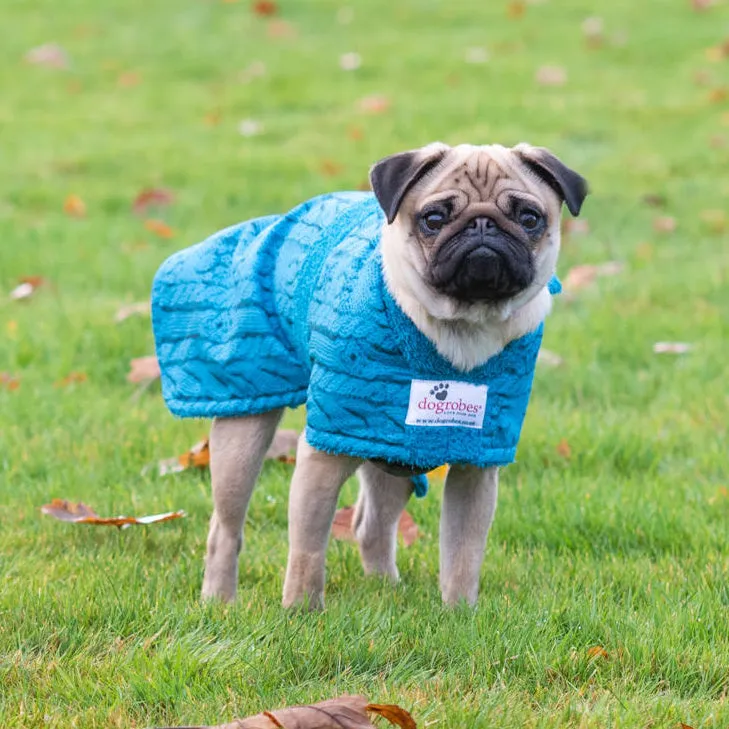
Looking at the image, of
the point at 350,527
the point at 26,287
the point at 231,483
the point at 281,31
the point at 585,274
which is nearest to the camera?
the point at 231,483

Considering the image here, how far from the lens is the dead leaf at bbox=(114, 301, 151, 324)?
686cm

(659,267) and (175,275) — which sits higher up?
(175,275)

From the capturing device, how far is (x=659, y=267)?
8.20 metres

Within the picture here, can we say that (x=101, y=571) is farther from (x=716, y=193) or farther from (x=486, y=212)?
(x=716, y=193)

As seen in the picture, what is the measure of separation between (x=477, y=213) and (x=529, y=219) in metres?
0.16

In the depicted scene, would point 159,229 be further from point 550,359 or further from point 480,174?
point 480,174

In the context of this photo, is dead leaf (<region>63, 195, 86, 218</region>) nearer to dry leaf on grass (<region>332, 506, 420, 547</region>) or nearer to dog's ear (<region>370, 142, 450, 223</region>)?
dry leaf on grass (<region>332, 506, 420, 547</region>)

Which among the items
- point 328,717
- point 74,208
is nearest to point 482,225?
point 328,717

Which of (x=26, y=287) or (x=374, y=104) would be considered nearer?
(x=26, y=287)

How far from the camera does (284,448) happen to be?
554 centimetres

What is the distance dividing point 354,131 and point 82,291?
13.6 ft

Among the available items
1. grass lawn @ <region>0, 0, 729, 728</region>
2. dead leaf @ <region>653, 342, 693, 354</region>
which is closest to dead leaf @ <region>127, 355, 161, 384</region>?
grass lawn @ <region>0, 0, 729, 728</region>

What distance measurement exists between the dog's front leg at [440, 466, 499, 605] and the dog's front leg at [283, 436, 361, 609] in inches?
14.3

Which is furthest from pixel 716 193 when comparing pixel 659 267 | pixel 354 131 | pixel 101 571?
pixel 101 571
